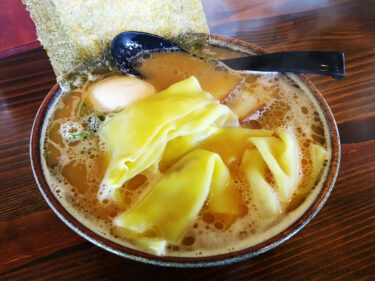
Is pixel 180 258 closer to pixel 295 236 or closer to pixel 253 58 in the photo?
pixel 295 236

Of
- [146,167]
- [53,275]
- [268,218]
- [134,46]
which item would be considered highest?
[134,46]

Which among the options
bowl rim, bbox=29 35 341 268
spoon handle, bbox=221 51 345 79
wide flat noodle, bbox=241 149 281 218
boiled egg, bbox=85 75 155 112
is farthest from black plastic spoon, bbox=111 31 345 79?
wide flat noodle, bbox=241 149 281 218

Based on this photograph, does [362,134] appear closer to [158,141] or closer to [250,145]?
[250,145]

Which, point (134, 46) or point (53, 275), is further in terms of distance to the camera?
point (134, 46)

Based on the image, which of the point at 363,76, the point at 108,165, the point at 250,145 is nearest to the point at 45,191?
the point at 108,165

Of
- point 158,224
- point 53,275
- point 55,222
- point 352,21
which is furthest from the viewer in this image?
point 352,21

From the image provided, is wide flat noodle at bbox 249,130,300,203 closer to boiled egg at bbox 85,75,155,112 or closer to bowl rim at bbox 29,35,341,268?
bowl rim at bbox 29,35,341,268
